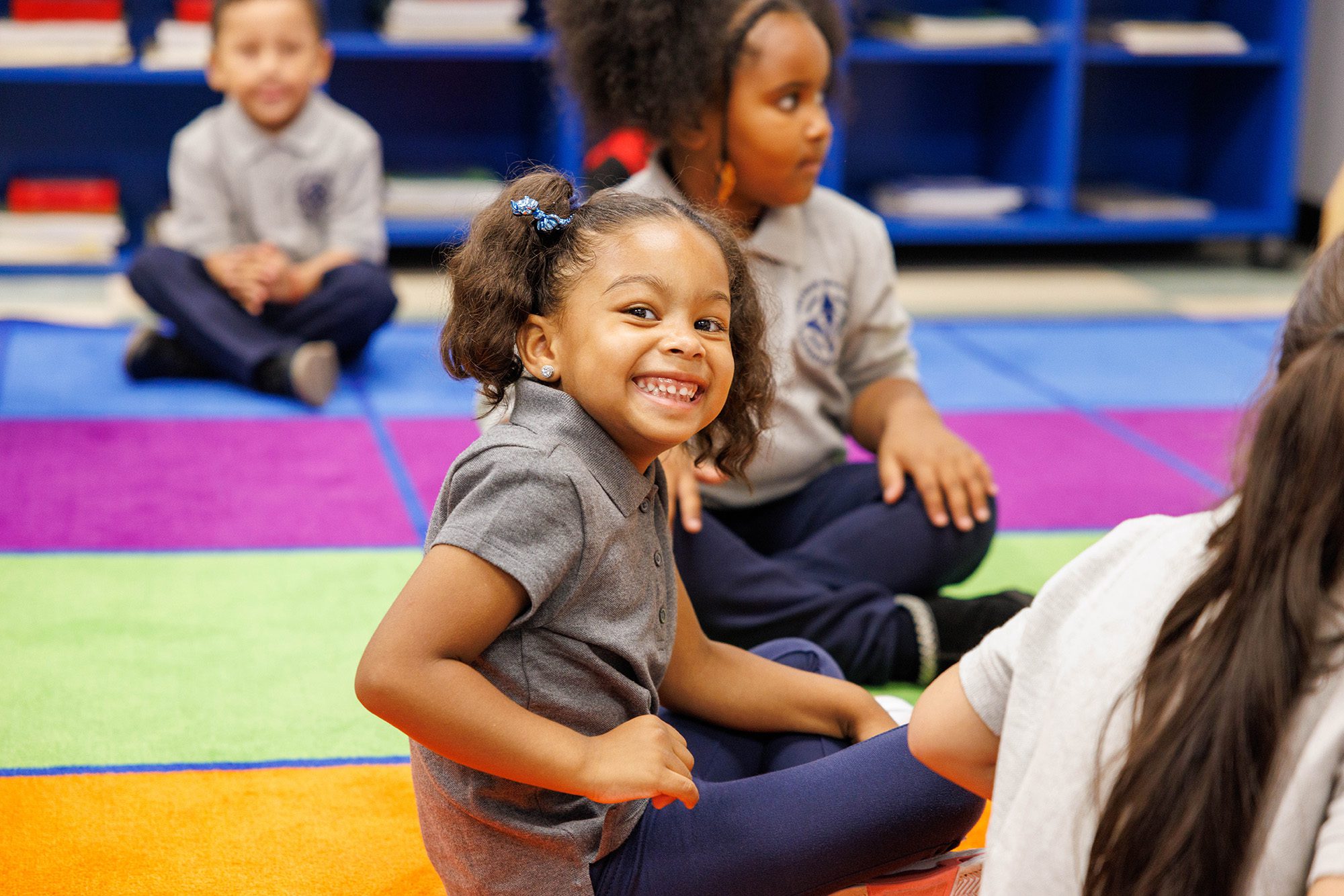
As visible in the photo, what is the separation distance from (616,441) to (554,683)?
6.5 inches

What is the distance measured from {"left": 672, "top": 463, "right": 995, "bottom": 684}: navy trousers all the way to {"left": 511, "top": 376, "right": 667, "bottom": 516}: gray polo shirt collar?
51 centimetres

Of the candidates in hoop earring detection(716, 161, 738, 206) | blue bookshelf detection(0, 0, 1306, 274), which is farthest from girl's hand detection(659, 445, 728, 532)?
blue bookshelf detection(0, 0, 1306, 274)

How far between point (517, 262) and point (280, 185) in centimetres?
190

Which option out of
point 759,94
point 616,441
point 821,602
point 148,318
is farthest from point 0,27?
point 616,441

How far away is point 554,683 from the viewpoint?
862 mm

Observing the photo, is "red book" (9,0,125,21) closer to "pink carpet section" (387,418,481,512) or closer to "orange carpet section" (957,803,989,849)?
"pink carpet section" (387,418,481,512)

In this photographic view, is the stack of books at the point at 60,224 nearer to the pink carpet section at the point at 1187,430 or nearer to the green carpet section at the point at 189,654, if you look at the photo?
the green carpet section at the point at 189,654

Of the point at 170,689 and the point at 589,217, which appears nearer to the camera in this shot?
the point at 589,217

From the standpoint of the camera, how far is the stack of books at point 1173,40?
11.5ft

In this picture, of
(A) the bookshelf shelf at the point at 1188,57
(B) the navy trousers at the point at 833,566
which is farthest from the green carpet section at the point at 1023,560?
(A) the bookshelf shelf at the point at 1188,57

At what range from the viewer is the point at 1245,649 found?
22.8 inches

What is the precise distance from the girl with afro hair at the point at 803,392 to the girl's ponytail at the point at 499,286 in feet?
1.55

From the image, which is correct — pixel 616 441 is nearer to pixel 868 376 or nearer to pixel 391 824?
pixel 391 824

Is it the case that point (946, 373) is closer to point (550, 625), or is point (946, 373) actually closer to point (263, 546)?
point (263, 546)
